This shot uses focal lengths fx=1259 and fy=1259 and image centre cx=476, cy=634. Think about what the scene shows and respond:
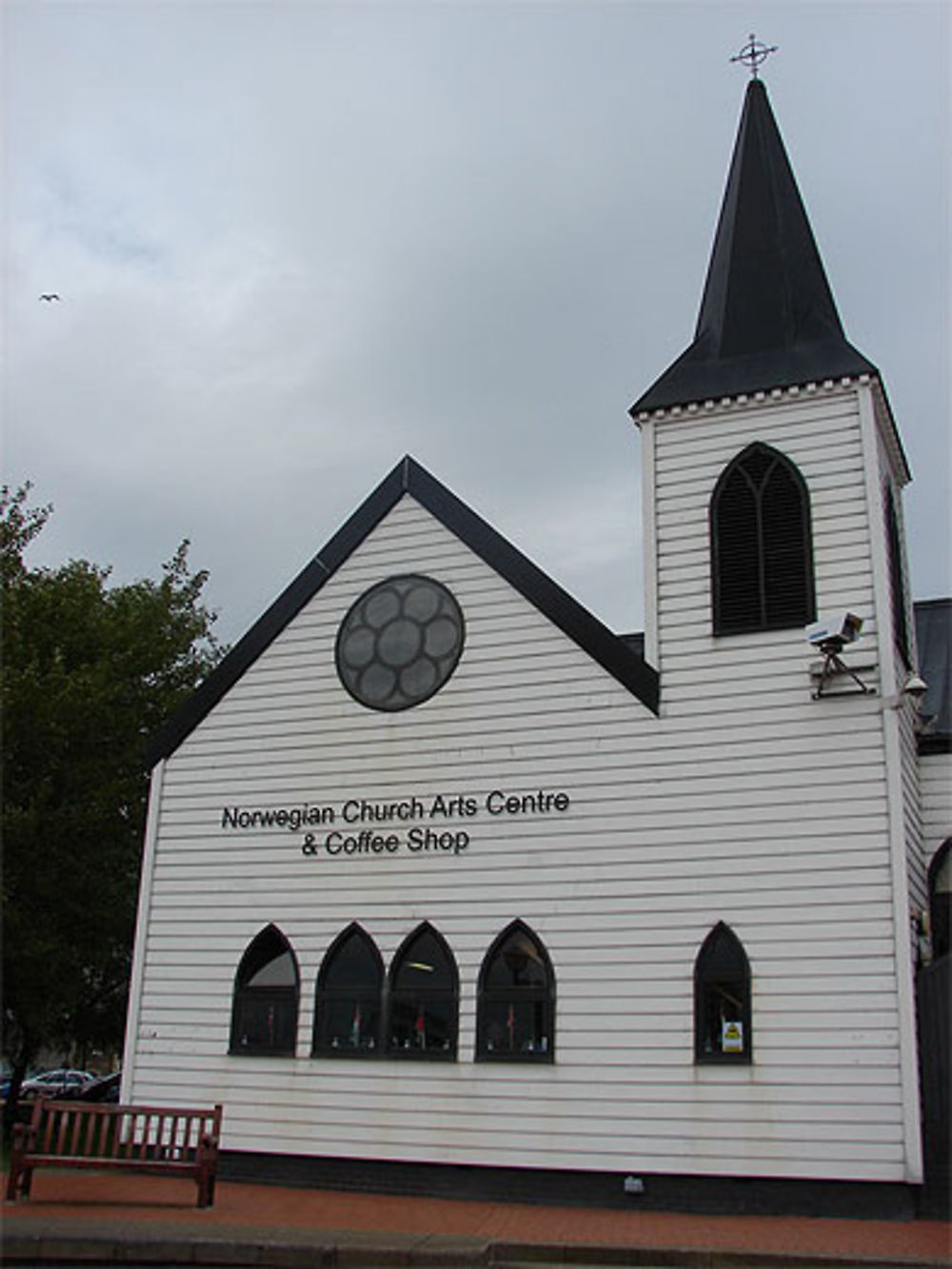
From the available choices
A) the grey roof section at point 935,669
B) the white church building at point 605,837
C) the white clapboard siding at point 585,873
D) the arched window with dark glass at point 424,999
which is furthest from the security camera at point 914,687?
the arched window with dark glass at point 424,999

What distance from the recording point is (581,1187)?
1390 cm

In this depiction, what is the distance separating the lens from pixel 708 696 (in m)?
15.0

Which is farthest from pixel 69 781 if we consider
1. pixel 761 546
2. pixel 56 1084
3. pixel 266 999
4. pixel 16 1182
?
pixel 56 1084

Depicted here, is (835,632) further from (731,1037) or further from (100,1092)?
(100,1092)

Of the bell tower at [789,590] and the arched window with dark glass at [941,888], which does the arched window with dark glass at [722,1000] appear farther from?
the arched window with dark glass at [941,888]

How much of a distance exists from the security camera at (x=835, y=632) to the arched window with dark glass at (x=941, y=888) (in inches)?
135

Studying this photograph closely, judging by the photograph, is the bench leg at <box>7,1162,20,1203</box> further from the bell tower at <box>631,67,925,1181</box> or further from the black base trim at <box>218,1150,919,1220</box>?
the bell tower at <box>631,67,925,1181</box>

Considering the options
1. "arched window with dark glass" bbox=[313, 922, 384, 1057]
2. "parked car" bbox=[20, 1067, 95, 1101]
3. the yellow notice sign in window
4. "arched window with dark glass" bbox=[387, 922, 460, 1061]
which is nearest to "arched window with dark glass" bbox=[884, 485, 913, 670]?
the yellow notice sign in window

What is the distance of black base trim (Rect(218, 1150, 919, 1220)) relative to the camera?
42.1 ft

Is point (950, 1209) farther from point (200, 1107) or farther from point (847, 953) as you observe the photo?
point (200, 1107)

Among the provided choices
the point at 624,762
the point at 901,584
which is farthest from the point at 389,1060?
the point at 901,584

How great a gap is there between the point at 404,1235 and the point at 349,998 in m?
4.47

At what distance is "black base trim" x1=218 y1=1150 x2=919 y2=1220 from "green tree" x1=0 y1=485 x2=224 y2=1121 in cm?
958

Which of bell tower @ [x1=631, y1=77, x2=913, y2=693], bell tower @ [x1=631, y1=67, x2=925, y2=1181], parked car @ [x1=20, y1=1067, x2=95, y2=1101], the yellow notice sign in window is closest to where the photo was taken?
the yellow notice sign in window
